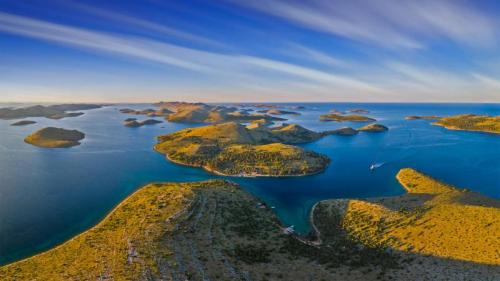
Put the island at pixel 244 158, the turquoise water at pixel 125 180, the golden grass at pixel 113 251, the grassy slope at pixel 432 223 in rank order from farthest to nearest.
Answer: the island at pixel 244 158, the turquoise water at pixel 125 180, the grassy slope at pixel 432 223, the golden grass at pixel 113 251

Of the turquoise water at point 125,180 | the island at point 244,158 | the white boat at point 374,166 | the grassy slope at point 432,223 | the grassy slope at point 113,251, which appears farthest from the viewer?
the white boat at point 374,166

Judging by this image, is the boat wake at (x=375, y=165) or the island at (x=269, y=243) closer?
the island at (x=269, y=243)

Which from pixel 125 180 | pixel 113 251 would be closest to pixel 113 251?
pixel 113 251

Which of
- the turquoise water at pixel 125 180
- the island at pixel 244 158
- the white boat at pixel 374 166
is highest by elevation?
the island at pixel 244 158

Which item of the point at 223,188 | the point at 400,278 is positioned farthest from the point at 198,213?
the point at 400,278

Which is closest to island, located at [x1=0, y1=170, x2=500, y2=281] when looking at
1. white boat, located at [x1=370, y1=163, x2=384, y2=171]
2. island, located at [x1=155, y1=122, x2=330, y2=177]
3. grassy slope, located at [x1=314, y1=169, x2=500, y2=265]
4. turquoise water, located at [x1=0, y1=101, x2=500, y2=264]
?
grassy slope, located at [x1=314, y1=169, x2=500, y2=265]

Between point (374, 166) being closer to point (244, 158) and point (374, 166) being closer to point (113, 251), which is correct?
point (244, 158)

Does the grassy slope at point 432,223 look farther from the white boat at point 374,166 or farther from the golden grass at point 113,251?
the white boat at point 374,166

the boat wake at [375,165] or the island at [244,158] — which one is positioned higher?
the island at [244,158]

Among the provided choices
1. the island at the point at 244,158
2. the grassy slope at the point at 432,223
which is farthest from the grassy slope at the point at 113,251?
the island at the point at 244,158
